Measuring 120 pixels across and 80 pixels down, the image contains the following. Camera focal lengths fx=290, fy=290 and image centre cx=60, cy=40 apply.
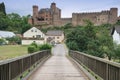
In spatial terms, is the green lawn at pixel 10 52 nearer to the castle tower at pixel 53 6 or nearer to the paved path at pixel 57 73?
the paved path at pixel 57 73

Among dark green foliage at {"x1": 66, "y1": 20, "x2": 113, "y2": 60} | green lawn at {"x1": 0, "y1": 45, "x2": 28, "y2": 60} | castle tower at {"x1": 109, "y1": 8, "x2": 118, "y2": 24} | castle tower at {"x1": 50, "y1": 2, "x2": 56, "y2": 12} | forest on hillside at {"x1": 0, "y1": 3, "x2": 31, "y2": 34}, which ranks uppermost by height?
castle tower at {"x1": 50, "y1": 2, "x2": 56, "y2": 12}

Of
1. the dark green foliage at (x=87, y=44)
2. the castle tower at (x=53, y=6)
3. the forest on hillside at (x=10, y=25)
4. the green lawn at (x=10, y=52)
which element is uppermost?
the castle tower at (x=53, y=6)

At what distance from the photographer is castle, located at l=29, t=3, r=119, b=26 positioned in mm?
149500

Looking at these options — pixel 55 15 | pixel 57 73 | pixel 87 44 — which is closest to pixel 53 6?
pixel 55 15

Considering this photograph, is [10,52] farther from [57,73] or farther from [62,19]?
[62,19]

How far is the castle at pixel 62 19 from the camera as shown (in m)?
150

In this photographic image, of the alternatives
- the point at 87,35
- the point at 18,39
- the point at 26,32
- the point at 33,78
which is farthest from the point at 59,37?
the point at 33,78

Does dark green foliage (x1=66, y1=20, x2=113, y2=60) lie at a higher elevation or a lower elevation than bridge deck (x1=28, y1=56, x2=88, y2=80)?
higher

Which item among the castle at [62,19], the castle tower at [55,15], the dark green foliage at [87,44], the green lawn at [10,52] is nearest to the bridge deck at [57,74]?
the green lawn at [10,52]

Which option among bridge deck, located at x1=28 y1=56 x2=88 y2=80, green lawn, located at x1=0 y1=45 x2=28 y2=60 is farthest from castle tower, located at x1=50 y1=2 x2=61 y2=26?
bridge deck, located at x1=28 y1=56 x2=88 y2=80

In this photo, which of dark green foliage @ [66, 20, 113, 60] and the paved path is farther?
dark green foliage @ [66, 20, 113, 60]

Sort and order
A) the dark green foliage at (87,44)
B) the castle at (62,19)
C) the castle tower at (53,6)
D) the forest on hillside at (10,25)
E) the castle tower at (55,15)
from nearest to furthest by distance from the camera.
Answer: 1. the dark green foliage at (87,44)
2. the forest on hillside at (10,25)
3. the castle at (62,19)
4. the castle tower at (55,15)
5. the castle tower at (53,6)

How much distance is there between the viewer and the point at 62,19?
160250mm

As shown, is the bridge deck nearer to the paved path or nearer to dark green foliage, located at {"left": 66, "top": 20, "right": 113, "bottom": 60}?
the paved path
